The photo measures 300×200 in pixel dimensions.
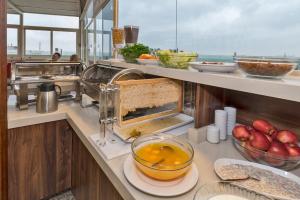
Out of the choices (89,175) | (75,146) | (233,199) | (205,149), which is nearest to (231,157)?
(205,149)

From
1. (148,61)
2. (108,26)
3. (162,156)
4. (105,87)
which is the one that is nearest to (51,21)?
(108,26)

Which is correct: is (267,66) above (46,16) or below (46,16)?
below

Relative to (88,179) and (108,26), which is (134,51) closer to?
(88,179)

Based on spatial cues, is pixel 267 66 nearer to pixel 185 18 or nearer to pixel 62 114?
pixel 185 18

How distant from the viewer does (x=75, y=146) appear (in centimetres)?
140

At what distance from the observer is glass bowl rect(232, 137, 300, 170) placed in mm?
694

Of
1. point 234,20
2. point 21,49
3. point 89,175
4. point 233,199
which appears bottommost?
point 89,175

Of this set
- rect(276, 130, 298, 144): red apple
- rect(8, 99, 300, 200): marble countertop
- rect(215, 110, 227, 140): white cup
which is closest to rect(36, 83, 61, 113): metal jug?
rect(8, 99, 300, 200): marble countertop

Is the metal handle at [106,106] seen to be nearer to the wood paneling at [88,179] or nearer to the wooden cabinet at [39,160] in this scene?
the wood paneling at [88,179]

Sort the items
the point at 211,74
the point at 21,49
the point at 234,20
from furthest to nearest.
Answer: the point at 21,49
the point at 234,20
the point at 211,74

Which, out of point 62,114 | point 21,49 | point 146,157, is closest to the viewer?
point 146,157

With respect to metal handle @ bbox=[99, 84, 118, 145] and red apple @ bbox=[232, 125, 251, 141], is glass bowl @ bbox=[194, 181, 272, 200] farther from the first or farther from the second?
metal handle @ bbox=[99, 84, 118, 145]

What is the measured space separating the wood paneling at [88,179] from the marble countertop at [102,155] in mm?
119

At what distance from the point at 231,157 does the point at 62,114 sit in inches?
42.5
